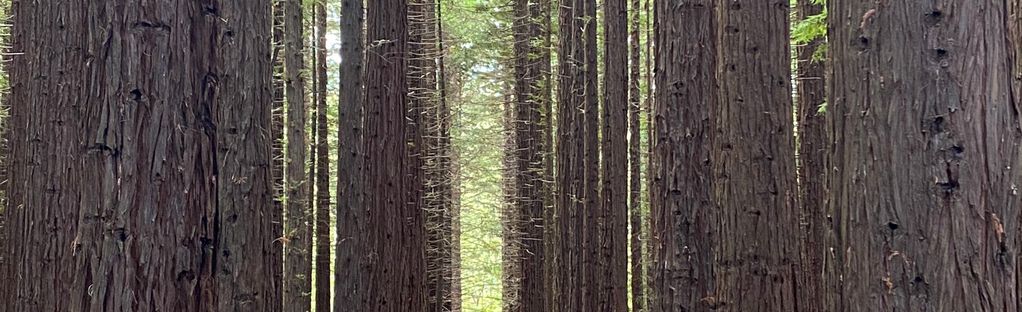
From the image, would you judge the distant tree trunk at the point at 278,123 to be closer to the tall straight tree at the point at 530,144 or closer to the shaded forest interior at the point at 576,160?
the shaded forest interior at the point at 576,160

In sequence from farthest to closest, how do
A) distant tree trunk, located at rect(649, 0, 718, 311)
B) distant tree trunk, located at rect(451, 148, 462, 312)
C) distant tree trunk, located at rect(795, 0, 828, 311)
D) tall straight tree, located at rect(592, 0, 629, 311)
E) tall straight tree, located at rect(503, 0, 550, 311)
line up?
distant tree trunk, located at rect(451, 148, 462, 312), tall straight tree, located at rect(503, 0, 550, 311), tall straight tree, located at rect(592, 0, 629, 311), distant tree trunk, located at rect(795, 0, 828, 311), distant tree trunk, located at rect(649, 0, 718, 311)

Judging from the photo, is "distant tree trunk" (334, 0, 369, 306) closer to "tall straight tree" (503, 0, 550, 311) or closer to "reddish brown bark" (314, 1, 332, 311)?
"reddish brown bark" (314, 1, 332, 311)

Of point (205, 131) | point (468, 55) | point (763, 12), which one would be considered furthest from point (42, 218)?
point (468, 55)

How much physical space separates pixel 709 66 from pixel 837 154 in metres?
2.90

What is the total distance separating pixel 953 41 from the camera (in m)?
2.87

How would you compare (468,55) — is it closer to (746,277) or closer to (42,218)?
(746,277)

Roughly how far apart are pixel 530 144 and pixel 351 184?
22.2 feet

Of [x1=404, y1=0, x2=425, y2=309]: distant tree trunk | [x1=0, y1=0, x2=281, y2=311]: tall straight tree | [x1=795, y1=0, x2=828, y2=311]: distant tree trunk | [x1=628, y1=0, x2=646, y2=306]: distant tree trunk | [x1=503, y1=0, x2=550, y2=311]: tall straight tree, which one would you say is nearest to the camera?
[x1=0, y1=0, x2=281, y2=311]: tall straight tree

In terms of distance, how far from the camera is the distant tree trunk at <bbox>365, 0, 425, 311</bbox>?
25.7 ft

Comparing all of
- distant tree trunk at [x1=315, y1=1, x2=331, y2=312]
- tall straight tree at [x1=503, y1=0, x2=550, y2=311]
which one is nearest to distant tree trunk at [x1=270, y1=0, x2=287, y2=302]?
distant tree trunk at [x1=315, y1=1, x2=331, y2=312]

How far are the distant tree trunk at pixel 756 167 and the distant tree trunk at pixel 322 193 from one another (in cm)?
694

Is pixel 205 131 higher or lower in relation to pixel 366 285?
higher

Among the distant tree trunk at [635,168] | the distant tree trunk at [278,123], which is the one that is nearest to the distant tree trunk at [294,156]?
the distant tree trunk at [278,123]

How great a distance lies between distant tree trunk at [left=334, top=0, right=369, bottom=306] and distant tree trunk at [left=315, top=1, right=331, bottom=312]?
340cm
